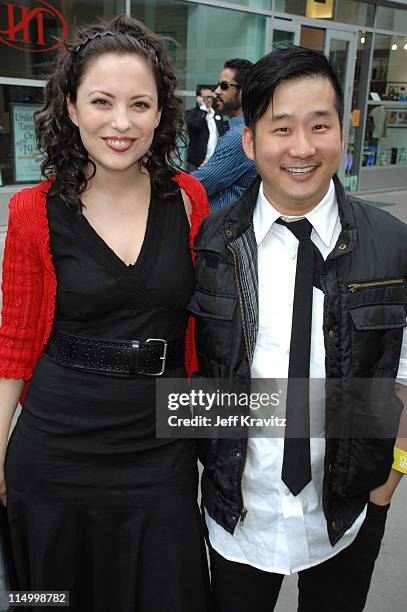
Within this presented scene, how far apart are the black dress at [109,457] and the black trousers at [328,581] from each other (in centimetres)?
15

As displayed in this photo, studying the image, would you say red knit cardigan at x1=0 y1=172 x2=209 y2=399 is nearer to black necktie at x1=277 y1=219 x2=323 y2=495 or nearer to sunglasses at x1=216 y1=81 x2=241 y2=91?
black necktie at x1=277 y1=219 x2=323 y2=495

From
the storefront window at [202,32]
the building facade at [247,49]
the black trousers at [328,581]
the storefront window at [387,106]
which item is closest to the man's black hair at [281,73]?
the black trousers at [328,581]

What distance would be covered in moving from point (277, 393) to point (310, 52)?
2.74 ft

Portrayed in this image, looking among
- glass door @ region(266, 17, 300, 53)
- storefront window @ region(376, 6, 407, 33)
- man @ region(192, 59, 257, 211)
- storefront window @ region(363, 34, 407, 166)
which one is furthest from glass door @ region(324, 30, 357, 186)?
man @ region(192, 59, 257, 211)

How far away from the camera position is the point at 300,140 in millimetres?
1465

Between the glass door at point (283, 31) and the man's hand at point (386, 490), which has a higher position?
the glass door at point (283, 31)

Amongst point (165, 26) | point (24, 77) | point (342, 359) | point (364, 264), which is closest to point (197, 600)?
point (342, 359)

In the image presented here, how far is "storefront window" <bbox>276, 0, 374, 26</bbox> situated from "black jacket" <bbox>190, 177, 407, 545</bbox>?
31.0ft

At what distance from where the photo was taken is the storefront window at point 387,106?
12430mm

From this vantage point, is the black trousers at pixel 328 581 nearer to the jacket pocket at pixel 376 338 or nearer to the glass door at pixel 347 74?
the jacket pocket at pixel 376 338

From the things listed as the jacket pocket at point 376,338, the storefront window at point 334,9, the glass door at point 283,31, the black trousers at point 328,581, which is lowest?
the black trousers at point 328,581

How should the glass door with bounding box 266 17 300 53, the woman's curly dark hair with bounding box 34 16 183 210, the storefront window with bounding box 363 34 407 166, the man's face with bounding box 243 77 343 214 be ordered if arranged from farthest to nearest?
the storefront window with bounding box 363 34 407 166 < the glass door with bounding box 266 17 300 53 < the woman's curly dark hair with bounding box 34 16 183 210 < the man's face with bounding box 243 77 343 214

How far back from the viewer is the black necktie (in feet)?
5.01

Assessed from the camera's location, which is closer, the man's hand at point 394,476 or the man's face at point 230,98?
the man's hand at point 394,476
